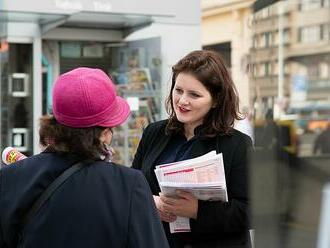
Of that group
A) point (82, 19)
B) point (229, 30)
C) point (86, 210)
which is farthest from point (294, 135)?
point (229, 30)

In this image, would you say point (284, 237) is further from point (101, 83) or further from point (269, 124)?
point (101, 83)

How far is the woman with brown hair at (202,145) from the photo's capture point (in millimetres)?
2645

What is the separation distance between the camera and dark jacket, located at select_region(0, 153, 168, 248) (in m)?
1.91

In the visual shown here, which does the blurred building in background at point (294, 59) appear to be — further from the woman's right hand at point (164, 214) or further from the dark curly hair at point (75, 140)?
the woman's right hand at point (164, 214)

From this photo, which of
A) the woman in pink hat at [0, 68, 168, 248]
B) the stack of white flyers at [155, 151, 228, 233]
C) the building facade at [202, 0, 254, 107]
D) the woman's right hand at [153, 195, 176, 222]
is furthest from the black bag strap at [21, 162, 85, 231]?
the building facade at [202, 0, 254, 107]

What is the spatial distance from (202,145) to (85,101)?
2.87ft

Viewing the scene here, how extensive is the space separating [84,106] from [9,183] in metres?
0.32

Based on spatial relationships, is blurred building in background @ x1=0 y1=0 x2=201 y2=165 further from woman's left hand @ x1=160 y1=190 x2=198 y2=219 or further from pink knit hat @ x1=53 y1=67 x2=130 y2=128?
pink knit hat @ x1=53 y1=67 x2=130 y2=128

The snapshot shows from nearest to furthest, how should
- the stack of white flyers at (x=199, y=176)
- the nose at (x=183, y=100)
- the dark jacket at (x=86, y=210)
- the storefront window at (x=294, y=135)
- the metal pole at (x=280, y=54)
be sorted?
the storefront window at (x=294, y=135), the metal pole at (x=280, y=54), the dark jacket at (x=86, y=210), the stack of white flyers at (x=199, y=176), the nose at (x=183, y=100)

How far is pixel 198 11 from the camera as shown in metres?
8.43

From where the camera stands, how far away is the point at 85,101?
6.59 feet

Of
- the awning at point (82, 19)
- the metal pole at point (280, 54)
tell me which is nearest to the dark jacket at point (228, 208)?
the metal pole at point (280, 54)

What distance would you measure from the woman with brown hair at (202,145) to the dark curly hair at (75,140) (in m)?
0.71

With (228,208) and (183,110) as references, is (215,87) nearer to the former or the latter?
(183,110)
